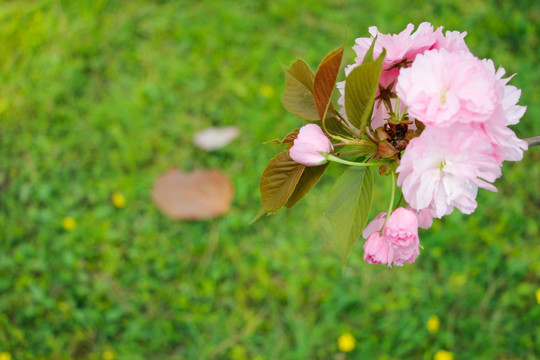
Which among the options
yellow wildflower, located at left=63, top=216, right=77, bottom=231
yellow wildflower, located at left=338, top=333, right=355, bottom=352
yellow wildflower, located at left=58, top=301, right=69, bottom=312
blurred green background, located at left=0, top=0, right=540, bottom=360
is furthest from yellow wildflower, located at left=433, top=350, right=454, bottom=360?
yellow wildflower, located at left=63, top=216, right=77, bottom=231

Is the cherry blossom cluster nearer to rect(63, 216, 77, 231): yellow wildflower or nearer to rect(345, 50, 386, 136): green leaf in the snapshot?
rect(345, 50, 386, 136): green leaf

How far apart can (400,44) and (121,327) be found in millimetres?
1618

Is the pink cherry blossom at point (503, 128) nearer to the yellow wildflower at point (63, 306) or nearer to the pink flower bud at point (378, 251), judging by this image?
the pink flower bud at point (378, 251)

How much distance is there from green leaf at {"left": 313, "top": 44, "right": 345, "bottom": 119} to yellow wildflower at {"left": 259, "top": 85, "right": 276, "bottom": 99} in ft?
5.29

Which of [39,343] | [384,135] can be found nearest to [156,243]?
[39,343]

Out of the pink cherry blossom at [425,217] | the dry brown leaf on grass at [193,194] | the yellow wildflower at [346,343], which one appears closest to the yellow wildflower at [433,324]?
the yellow wildflower at [346,343]

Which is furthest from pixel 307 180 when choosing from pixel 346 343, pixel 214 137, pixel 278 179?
pixel 214 137

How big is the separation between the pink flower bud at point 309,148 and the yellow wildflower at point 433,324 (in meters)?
1.35

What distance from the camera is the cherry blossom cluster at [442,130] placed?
24.1 inches

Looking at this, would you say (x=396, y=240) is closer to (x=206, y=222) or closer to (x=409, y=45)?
(x=409, y=45)

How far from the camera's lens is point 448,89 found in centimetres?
62

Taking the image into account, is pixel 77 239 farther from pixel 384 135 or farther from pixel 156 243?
pixel 384 135

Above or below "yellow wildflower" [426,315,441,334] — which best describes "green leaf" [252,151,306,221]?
above

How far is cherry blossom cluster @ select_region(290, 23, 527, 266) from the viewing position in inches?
24.1
